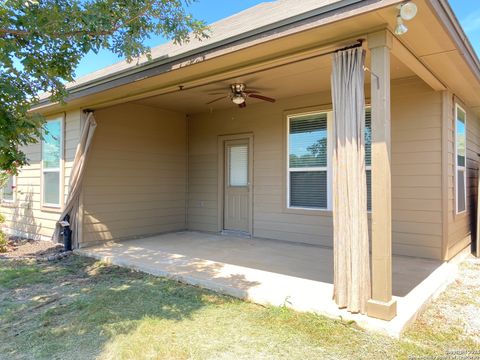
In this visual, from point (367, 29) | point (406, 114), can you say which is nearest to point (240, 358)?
point (367, 29)

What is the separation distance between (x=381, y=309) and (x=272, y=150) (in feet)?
13.3

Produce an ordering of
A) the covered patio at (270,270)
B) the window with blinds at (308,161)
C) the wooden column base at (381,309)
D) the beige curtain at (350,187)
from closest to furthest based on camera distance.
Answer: the wooden column base at (381,309), the beige curtain at (350,187), the covered patio at (270,270), the window with blinds at (308,161)

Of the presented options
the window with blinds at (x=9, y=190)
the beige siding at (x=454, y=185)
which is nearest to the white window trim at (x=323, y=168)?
the beige siding at (x=454, y=185)

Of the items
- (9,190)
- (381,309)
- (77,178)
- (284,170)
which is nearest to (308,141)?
(284,170)

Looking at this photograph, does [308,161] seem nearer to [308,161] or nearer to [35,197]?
[308,161]

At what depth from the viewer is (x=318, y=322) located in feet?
9.19

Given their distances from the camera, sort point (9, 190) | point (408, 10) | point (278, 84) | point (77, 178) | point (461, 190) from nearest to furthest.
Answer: point (408, 10) → point (278, 84) → point (461, 190) → point (77, 178) → point (9, 190)

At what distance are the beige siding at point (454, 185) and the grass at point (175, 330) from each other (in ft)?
7.90

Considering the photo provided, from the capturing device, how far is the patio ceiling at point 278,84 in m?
4.42

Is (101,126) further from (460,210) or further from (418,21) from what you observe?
(460,210)

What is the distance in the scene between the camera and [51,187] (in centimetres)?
652

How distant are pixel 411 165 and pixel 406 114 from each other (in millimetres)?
763

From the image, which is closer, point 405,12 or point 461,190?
point 405,12

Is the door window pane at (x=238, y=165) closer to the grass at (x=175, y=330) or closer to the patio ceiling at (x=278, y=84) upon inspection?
the patio ceiling at (x=278, y=84)
